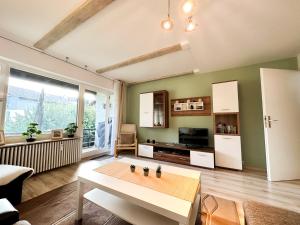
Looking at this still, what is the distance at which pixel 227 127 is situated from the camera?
329 centimetres

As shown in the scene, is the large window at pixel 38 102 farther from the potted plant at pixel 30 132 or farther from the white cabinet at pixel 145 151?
the white cabinet at pixel 145 151

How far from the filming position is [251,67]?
3.19 meters

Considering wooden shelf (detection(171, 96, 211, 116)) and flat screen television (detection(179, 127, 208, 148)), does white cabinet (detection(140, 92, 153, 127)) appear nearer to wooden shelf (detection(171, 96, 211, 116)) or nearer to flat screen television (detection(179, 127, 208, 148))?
wooden shelf (detection(171, 96, 211, 116))

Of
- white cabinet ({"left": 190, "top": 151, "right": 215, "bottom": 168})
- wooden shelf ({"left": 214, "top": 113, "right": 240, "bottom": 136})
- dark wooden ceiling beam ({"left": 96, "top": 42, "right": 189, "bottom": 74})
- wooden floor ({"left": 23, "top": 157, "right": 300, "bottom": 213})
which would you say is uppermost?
dark wooden ceiling beam ({"left": 96, "top": 42, "right": 189, "bottom": 74})

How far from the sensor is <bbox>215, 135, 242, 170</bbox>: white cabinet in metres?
2.91

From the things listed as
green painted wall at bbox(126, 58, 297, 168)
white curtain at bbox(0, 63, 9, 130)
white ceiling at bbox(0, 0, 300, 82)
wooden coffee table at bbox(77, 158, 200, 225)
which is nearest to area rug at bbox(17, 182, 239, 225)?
wooden coffee table at bbox(77, 158, 200, 225)

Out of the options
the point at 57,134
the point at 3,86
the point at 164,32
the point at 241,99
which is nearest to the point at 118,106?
the point at 57,134

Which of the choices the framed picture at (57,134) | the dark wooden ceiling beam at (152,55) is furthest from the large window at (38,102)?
the dark wooden ceiling beam at (152,55)

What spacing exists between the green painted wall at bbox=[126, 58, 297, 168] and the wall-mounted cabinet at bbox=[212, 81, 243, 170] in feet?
0.82

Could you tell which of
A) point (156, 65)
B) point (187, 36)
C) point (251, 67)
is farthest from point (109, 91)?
point (251, 67)

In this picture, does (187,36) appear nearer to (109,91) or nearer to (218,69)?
(218,69)

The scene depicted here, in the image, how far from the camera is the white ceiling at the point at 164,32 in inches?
67.5

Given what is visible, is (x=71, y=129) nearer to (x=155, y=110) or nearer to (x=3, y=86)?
(x=3, y=86)

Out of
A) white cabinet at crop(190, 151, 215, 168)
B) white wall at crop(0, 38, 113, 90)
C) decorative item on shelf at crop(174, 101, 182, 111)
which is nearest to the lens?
white wall at crop(0, 38, 113, 90)
